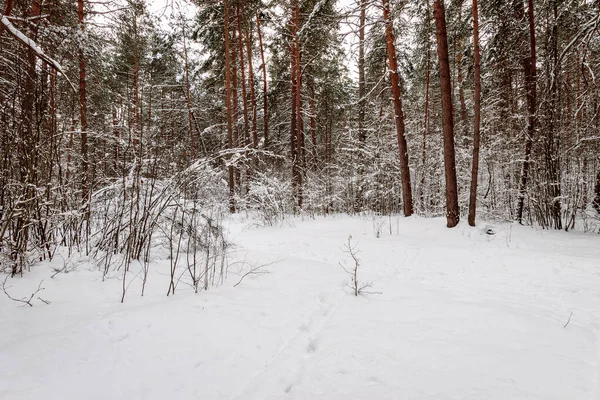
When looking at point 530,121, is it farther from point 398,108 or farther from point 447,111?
point 398,108

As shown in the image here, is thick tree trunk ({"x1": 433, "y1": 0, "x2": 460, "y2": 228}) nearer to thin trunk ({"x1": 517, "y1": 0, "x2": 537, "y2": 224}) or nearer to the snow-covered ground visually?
thin trunk ({"x1": 517, "y1": 0, "x2": 537, "y2": 224})

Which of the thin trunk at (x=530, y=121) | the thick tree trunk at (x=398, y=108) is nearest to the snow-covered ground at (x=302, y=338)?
the thin trunk at (x=530, y=121)

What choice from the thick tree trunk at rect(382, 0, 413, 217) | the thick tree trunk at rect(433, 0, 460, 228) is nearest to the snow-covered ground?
the thick tree trunk at rect(433, 0, 460, 228)

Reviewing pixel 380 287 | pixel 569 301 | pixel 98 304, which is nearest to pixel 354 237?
pixel 380 287

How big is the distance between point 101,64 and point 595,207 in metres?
13.7

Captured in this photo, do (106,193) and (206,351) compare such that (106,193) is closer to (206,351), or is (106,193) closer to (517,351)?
(206,351)

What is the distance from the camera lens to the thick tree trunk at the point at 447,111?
711 centimetres

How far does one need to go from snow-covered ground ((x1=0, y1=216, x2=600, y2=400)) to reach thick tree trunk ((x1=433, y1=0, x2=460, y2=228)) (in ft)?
12.0

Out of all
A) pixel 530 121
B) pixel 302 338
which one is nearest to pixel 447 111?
pixel 530 121

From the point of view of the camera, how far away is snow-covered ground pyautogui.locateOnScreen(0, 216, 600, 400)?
1601 mm

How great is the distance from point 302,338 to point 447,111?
6.96 m

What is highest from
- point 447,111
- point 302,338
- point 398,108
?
point 398,108

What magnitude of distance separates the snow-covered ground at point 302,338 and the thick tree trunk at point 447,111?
3.65m

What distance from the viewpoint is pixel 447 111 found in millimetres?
7203
